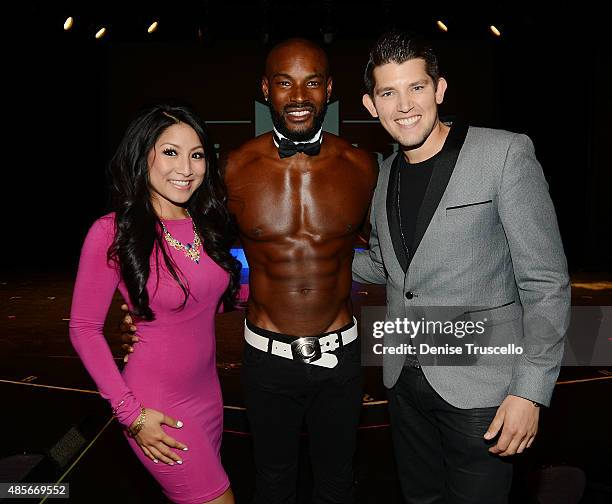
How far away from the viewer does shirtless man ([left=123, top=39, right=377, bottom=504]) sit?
2268 millimetres

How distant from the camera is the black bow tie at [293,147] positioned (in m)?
2.35

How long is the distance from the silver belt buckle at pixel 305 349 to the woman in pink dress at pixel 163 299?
346mm

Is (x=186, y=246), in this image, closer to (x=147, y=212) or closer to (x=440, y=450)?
(x=147, y=212)

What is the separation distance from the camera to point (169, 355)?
1851mm

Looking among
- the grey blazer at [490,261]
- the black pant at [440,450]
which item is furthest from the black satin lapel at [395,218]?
the black pant at [440,450]

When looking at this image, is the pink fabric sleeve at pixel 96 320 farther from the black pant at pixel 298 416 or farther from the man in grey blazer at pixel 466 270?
A: the man in grey blazer at pixel 466 270

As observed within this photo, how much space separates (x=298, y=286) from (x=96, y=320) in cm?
82

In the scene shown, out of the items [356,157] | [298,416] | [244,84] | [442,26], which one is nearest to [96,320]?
[298,416]

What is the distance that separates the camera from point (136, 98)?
974 centimetres

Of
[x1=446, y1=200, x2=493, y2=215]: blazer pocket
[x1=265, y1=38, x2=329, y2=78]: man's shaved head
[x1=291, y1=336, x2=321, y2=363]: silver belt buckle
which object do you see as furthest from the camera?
→ [x1=265, y1=38, x2=329, y2=78]: man's shaved head

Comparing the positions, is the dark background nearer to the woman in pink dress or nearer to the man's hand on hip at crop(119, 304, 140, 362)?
the woman in pink dress

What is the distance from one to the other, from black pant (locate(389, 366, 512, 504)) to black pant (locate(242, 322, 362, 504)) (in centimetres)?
33

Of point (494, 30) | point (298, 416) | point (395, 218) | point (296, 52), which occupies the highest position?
point (494, 30)

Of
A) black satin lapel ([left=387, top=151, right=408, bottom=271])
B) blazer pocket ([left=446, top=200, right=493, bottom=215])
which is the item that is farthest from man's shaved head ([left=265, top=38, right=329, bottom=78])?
blazer pocket ([left=446, top=200, right=493, bottom=215])
